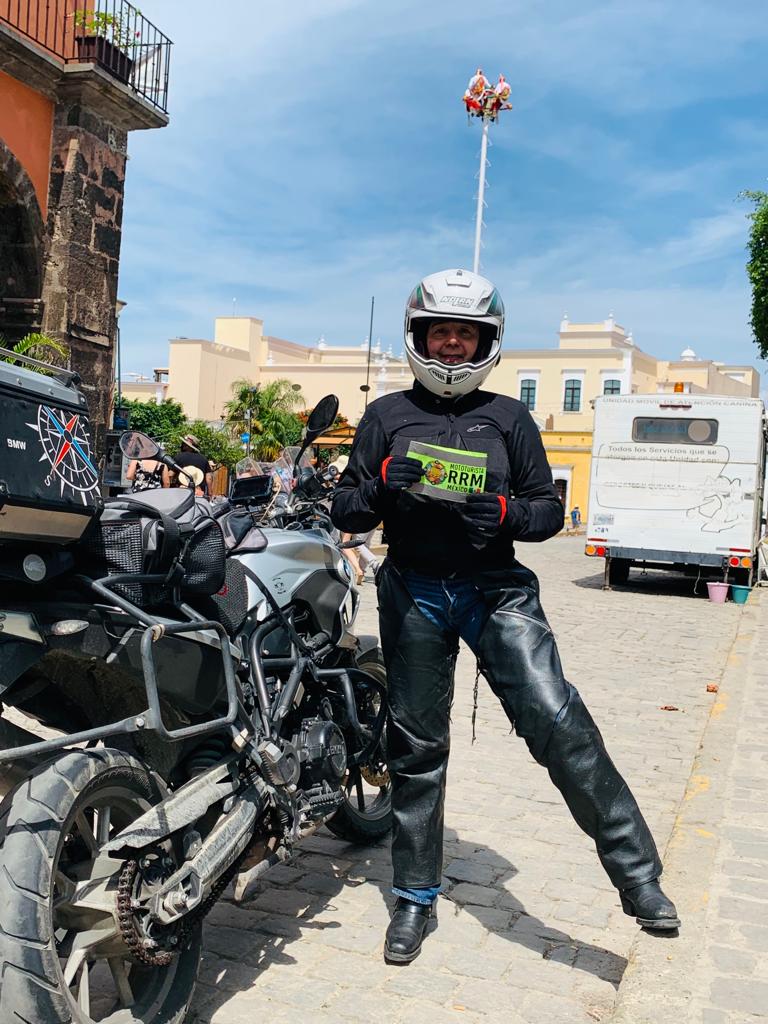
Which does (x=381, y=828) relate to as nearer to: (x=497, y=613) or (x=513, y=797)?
(x=513, y=797)

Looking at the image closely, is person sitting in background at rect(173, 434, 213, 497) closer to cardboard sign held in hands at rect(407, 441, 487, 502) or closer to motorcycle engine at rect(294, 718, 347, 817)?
motorcycle engine at rect(294, 718, 347, 817)

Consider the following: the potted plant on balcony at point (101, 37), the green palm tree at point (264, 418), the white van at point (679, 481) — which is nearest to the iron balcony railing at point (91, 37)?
the potted plant on balcony at point (101, 37)

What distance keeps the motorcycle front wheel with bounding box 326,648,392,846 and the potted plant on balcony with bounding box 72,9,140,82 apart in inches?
466

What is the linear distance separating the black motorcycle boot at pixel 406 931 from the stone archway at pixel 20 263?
11.7m

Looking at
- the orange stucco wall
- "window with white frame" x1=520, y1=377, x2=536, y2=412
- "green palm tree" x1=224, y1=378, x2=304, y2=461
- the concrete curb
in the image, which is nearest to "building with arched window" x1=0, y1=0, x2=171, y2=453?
the orange stucco wall

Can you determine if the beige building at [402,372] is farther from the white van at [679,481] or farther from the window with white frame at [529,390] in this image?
the white van at [679,481]

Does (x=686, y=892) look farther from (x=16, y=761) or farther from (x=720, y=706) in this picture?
(x=720, y=706)

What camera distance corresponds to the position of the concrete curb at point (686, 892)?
Answer: 3062 millimetres

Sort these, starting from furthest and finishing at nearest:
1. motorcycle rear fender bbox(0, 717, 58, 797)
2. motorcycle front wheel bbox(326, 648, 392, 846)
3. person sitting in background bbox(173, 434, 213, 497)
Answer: person sitting in background bbox(173, 434, 213, 497), motorcycle front wheel bbox(326, 648, 392, 846), motorcycle rear fender bbox(0, 717, 58, 797)

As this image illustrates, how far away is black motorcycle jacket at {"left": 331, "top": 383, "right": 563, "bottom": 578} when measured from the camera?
3334 mm

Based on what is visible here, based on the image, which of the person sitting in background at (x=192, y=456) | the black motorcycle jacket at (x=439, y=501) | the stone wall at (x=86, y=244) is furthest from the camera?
the stone wall at (x=86, y=244)

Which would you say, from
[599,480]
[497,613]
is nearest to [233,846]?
[497,613]

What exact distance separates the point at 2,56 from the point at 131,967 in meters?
12.7

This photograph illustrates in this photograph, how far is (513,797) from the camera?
210 inches
